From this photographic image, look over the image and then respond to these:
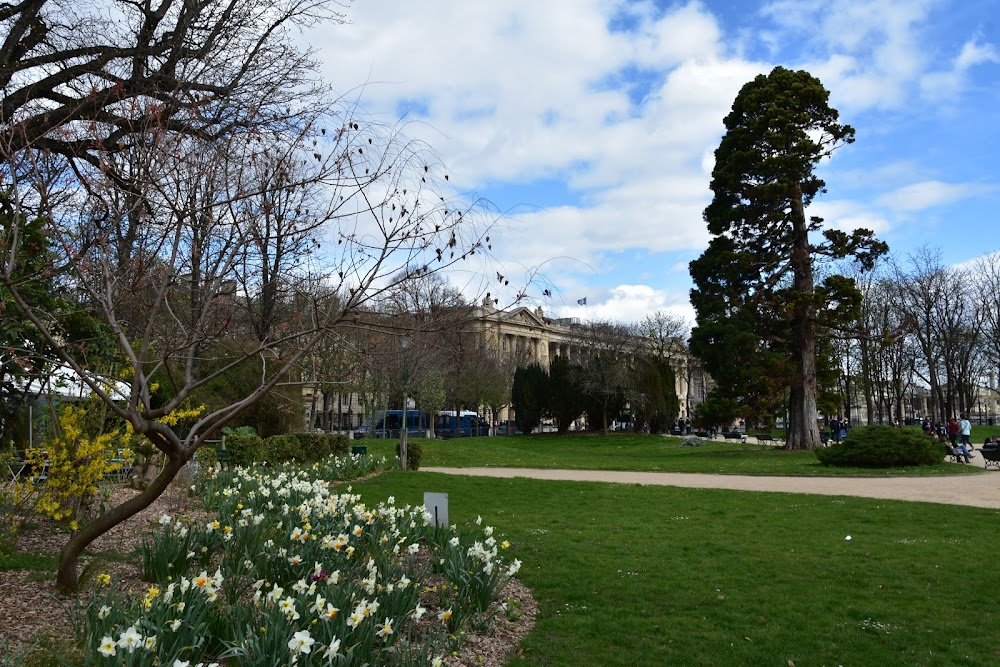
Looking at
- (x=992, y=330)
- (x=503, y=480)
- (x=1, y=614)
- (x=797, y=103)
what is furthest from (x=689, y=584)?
(x=992, y=330)

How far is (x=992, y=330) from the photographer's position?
48031mm

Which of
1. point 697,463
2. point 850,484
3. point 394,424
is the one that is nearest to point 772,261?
point 697,463

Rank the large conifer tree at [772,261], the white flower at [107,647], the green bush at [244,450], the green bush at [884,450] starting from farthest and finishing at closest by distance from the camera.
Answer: the large conifer tree at [772,261] < the green bush at [884,450] < the green bush at [244,450] < the white flower at [107,647]

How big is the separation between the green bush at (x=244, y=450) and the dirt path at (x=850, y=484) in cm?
619

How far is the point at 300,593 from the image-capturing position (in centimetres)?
481

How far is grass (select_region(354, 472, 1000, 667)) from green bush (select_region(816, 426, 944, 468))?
8.96m

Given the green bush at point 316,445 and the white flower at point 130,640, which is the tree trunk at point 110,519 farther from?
the green bush at point 316,445

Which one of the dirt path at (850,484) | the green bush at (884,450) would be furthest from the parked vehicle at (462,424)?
the green bush at (884,450)

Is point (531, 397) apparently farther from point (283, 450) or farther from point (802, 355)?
point (283, 450)

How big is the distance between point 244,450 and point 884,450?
1671cm

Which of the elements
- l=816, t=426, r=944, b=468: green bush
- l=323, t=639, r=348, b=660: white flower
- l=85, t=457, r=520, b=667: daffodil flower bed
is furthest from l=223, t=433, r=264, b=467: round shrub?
l=816, t=426, r=944, b=468: green bush

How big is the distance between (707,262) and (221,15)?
2742 centimetres

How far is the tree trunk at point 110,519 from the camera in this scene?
4992mm

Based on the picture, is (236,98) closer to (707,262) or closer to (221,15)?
(221,15)
